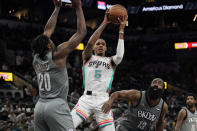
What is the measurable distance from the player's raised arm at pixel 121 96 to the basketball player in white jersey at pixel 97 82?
339 mm

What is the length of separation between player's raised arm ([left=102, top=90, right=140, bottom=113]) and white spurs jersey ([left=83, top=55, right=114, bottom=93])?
15.7 inches

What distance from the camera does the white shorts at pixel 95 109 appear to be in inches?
186

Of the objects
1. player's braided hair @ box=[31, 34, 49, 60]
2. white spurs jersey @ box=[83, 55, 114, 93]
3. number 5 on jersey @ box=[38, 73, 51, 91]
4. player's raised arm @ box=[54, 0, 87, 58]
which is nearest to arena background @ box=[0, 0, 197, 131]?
white spurs jersey @ box=[83, 55, 114, 93]

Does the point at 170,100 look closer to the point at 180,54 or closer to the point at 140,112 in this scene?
the point at 180,54

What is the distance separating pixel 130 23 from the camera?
1102 inches

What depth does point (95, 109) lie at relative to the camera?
15.7ft

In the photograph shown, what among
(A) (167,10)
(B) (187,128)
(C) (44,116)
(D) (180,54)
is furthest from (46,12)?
(C) (44,116)

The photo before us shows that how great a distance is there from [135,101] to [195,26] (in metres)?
23.7

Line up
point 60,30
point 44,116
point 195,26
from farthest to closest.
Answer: point 195,26 → point 60,30 → point 44,116

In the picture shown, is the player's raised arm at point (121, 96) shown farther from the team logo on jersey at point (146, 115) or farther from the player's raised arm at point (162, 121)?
the player's raised arm at point (162, 121)

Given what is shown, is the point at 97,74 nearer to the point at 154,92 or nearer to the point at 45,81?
the point at 154,92

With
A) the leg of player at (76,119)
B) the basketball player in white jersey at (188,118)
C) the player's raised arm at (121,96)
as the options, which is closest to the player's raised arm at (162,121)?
the player's raised arm at (121,96)

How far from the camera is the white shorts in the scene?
4.73 meters

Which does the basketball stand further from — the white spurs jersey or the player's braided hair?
the player's braided hair
